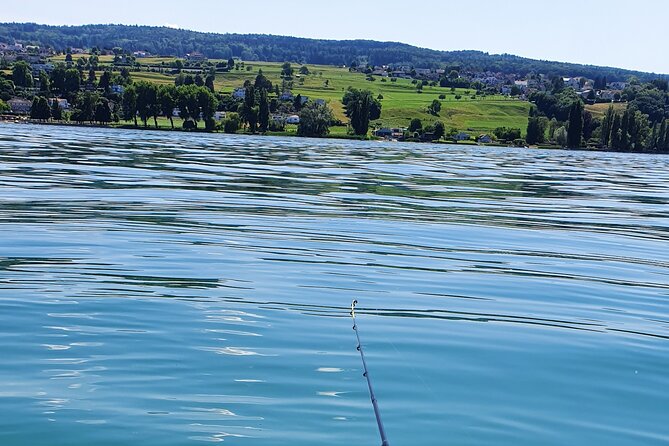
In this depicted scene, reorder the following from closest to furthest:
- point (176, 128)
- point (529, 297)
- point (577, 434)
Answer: point (577, 434) < point (529, 297) < point (176, 128)

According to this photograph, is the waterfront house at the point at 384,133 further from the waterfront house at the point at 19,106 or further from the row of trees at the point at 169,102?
the waterfront house at the point at 19,106

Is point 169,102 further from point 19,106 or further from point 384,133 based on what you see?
point 19,106

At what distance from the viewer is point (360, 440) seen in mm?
8391

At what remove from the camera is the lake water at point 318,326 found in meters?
8.94

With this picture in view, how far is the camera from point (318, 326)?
496 inches

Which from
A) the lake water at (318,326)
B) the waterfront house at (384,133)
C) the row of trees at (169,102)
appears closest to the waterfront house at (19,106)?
the row of trees at (169,102)

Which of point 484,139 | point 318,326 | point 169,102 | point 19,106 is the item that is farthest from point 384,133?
point 318,326

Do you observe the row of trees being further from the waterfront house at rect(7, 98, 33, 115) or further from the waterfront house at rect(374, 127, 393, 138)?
the waterfront house at rect(374, 127, 393, 138)

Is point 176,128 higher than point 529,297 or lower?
lower

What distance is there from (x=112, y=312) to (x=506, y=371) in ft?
17.6

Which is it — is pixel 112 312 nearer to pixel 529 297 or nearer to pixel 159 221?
pixel 529 297

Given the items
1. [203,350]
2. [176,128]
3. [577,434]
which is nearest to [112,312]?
[203,350]

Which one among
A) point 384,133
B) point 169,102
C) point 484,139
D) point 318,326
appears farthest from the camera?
point 484,139

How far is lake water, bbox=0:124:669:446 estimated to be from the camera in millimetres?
8938
